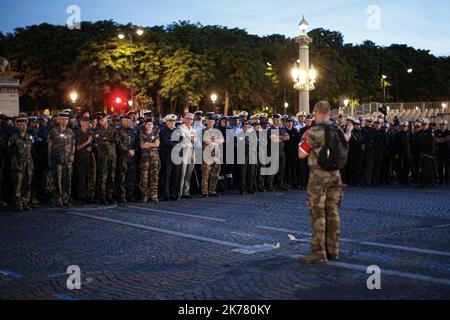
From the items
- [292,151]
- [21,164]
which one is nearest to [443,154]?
[292,151]

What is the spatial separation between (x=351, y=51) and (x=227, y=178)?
74.0 meters

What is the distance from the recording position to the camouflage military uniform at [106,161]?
14.9 m

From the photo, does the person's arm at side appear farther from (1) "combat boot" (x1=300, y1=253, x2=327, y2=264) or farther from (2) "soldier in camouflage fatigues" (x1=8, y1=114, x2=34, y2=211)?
(2) "soldier in camouflage fatigues" (x1=8, y1=114, x2=34, y2=211)

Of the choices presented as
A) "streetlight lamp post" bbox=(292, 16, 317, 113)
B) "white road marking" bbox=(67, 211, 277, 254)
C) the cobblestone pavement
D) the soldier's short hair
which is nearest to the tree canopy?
"streetlight lamp post" bbox=(292, 16, 317, 113)

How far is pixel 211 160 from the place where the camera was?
1666cm

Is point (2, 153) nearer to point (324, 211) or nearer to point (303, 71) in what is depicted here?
point (324, 211)

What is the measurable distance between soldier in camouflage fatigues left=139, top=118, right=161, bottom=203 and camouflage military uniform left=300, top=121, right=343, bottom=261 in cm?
773

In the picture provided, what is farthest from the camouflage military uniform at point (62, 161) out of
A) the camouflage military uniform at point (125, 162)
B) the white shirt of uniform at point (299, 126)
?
the white shirt of uniform at point (299, 126)

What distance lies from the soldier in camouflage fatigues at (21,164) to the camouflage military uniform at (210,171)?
482 cm

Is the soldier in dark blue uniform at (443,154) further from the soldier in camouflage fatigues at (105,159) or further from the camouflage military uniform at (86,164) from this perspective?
the camouflage military uniform at (86,164)

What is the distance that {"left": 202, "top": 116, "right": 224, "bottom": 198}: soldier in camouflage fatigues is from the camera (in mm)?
16625

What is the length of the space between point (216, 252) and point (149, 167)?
6.97m

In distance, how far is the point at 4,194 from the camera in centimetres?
1536

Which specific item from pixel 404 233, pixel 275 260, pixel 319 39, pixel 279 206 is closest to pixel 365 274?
pixel 275 260
